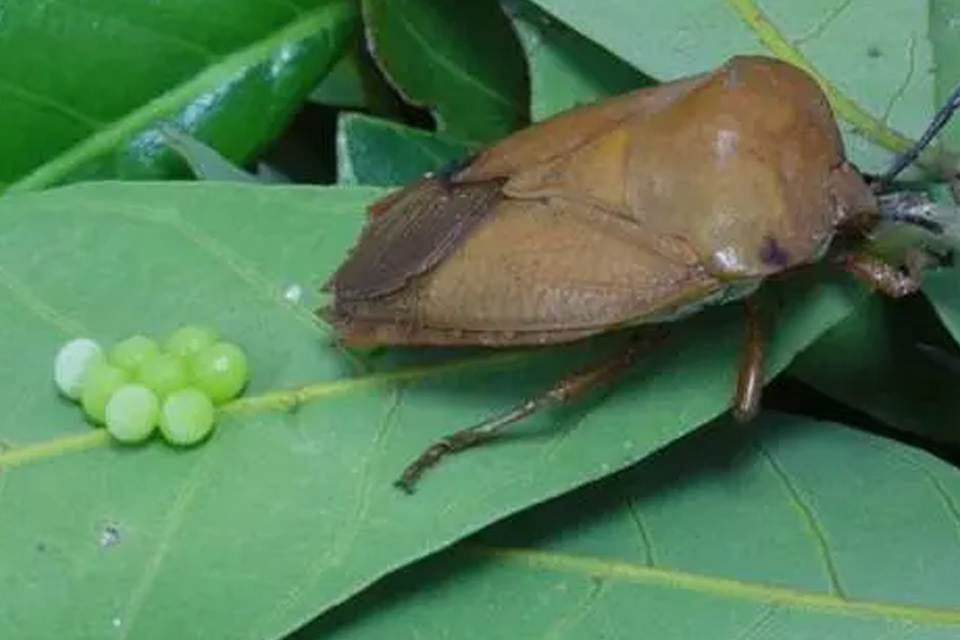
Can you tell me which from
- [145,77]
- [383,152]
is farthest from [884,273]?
[145,77]

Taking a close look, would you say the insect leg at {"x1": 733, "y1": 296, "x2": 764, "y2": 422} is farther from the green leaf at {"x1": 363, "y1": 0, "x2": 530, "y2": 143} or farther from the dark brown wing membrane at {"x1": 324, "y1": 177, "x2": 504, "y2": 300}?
the green leaf at {"x1": 363, "y1": 0, "x2": 530, "y2": 143}

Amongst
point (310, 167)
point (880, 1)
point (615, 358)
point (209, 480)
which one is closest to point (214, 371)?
point (209, 480)

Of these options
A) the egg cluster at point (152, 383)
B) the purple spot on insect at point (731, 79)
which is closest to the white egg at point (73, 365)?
the egg cluster at point (152, 383)

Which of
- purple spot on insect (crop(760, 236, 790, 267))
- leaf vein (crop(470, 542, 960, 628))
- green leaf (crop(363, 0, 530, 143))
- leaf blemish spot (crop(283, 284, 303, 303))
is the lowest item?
leaf vein (crop(470, 542, 960, 628))

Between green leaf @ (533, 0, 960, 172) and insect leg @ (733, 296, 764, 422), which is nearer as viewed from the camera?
insect leg @ (733, 296, 764, 422)

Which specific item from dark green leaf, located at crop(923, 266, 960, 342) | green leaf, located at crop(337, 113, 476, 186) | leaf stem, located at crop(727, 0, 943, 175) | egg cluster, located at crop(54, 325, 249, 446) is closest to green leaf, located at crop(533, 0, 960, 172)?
leaf stem, located at crop(727, 0, 943, 175)

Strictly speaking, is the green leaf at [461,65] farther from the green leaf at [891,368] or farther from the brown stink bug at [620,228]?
the green leaf at [891,368]

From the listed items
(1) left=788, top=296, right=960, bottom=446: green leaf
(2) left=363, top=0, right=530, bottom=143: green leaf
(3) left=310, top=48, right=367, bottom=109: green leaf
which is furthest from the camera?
(3) left=310, top=48, right=367, bottom=109: green leaf
